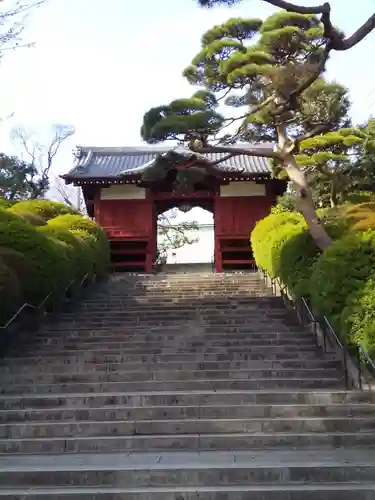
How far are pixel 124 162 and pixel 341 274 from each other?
65.9 ft

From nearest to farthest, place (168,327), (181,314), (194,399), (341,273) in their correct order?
(194,399)
(341,273)
(168,327)
(181,314)

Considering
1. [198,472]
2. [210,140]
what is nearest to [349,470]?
[198,472]

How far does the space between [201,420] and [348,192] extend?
12.9 meters

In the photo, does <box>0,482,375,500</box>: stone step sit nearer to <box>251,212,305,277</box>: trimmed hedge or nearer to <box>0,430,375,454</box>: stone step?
<box>0,430,375,454</box>: stone step

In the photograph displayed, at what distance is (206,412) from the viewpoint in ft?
23.9

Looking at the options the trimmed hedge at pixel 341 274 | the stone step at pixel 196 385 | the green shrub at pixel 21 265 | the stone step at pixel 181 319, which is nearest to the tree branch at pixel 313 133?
the trimmed hedge at pixel 341 274

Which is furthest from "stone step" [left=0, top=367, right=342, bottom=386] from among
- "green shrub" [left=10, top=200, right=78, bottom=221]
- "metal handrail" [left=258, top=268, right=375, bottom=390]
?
"green shrub" [left=10, top=200, right=78, bottom=221]

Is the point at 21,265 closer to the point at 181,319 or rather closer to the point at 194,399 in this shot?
the point at 181,319

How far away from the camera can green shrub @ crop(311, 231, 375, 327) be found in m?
8.37

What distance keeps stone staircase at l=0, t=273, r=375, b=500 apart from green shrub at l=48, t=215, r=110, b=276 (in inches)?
184

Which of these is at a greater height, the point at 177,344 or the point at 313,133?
the point at 313,133

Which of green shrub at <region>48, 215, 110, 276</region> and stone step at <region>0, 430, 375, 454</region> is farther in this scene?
green shrub at <region>48, 215, 110, 276</region>

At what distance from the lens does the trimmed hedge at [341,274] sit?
7750 mm

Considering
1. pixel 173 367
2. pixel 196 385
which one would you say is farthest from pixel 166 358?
pixel 196 385
